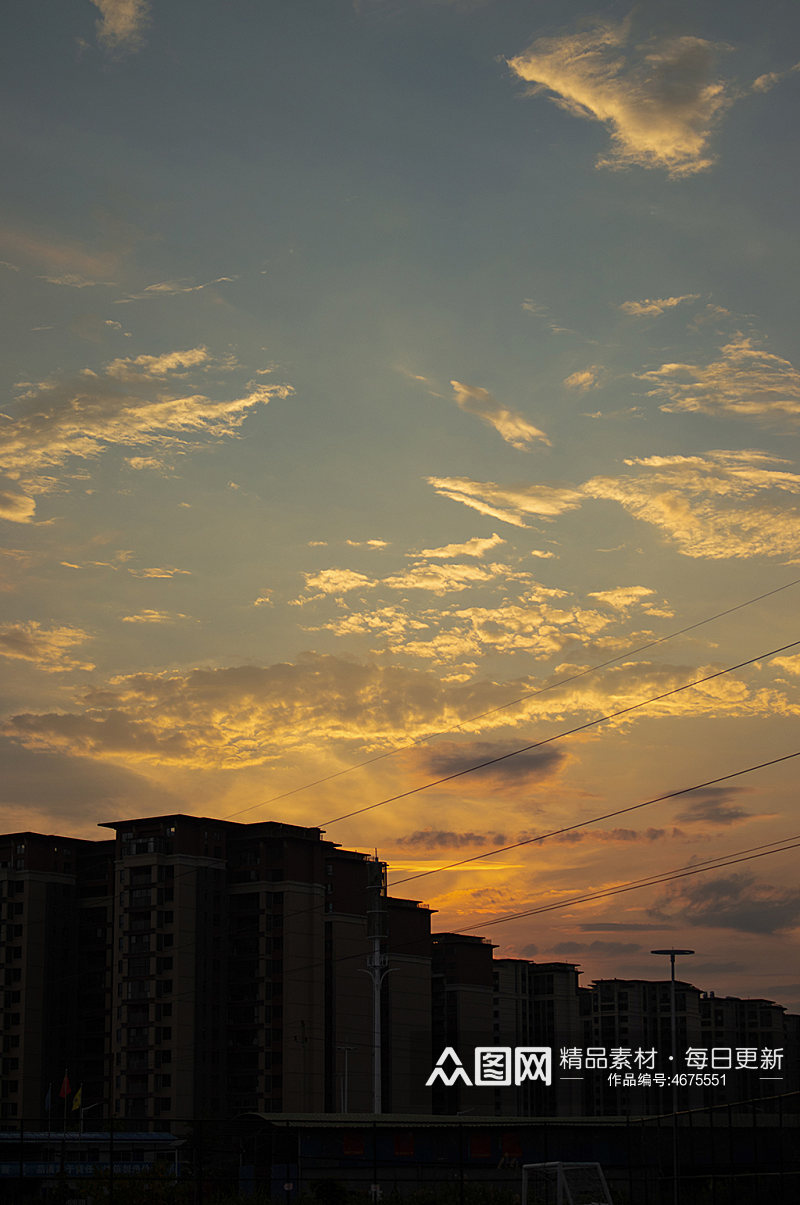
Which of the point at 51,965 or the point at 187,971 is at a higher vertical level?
the point at 51,965

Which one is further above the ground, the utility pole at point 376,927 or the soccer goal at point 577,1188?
the utility pole at point 376,927

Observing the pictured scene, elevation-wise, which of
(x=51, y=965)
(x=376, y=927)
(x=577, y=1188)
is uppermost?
(x=376, y=927)

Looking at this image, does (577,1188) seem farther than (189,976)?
No

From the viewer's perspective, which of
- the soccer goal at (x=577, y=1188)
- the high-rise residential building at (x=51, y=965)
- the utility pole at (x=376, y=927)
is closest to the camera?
the soccer goal at (x=577, y=1188)

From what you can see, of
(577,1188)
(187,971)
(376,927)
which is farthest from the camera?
(187,971)

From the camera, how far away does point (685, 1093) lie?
161 metres

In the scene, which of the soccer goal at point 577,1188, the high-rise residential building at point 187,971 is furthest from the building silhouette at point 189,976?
the soccer goal at point 577,1188

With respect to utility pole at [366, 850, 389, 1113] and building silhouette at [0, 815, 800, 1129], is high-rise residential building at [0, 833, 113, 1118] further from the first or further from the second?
utility pole at [366, 850, 389, 1113]

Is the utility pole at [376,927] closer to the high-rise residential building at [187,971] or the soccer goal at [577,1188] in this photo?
the soccer goal at [577,1188]

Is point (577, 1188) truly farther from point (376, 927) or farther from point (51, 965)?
point (51, 965)

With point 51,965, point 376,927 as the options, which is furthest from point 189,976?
point 376,927

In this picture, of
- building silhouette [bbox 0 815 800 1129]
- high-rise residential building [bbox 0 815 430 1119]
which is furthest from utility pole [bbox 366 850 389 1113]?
building silhouette [bbox 0 815 800 1129]

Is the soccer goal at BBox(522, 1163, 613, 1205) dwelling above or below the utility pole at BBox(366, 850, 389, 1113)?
below

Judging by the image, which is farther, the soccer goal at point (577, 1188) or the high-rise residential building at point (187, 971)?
the high-rise residential building at point (187, 971)
